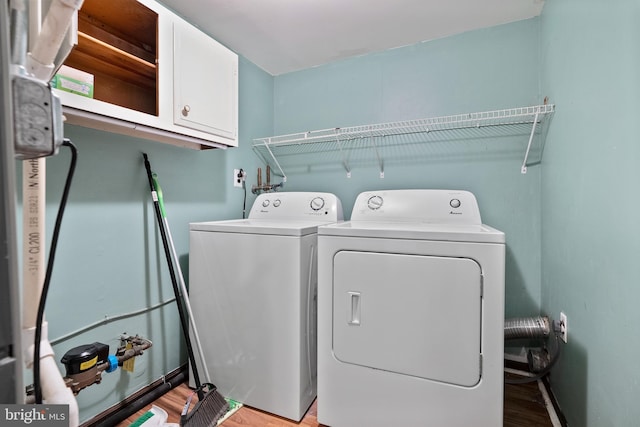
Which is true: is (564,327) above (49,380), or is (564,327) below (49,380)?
below

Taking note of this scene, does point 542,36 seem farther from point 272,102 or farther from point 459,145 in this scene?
point 272,102

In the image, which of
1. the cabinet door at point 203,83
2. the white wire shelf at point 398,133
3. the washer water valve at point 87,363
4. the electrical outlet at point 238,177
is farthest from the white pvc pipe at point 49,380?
the white wire shelf at point 398,133

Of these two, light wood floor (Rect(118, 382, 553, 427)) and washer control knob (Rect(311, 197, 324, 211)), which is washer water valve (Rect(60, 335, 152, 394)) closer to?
light wood floor (Rect(118, 382, 553, 427))

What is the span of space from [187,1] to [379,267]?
1.85m

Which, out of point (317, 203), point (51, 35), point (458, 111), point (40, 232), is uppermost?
point (458, 111)

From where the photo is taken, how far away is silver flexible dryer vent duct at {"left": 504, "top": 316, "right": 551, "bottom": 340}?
1628mm

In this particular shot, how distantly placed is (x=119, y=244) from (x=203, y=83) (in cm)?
96

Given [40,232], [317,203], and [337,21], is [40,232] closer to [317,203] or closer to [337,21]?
[317,203]

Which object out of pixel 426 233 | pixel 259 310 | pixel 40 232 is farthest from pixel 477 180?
pixel 40 232

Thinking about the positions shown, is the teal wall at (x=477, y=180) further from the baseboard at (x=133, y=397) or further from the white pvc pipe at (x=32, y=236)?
the white pvc pipe at (x=32, y=236)

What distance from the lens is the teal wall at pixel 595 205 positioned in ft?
2.87

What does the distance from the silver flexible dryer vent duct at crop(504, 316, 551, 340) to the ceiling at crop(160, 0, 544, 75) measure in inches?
72.5

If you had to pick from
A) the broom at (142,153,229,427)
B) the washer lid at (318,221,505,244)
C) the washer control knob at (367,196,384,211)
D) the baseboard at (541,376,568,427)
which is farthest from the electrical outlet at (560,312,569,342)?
the broom at (142,153,229,427)

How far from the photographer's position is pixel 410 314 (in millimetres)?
1260
